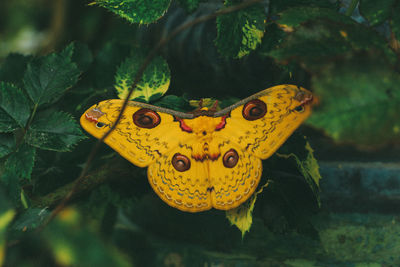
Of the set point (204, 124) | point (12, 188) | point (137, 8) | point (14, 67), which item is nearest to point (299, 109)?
point (204, 124)

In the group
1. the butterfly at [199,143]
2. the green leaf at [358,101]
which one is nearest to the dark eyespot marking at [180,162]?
the butterfly at [199,143]

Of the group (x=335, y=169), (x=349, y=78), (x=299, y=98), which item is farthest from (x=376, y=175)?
(x=349, y=78)

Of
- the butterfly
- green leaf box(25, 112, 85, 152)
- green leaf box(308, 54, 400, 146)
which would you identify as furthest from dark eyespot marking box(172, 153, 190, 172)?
green leaf box(308, 54, 400, 146)

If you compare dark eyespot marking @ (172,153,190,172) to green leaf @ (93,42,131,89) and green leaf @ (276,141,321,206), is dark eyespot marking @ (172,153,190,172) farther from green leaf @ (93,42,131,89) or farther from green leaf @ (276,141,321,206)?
green leaf @ (93,42,131,89)

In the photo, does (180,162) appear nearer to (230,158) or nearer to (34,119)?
(230,158)

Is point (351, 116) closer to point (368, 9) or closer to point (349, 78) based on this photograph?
point (349, 78)

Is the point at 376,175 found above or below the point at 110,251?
below

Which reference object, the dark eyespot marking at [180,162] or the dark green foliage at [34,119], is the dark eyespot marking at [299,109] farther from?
the dark green foliage at [34,119]
